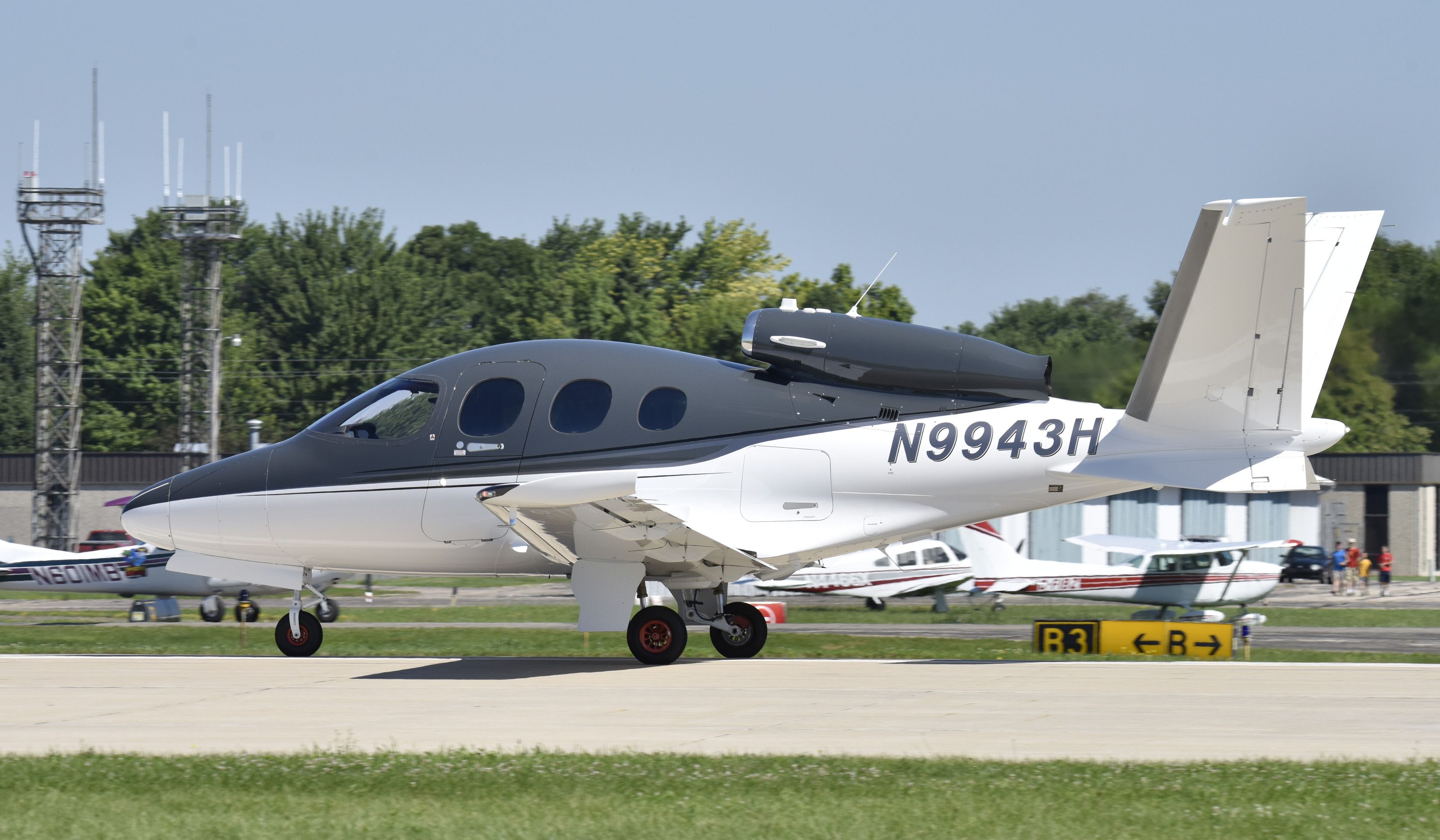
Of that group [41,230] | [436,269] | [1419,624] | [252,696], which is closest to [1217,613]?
[1419,624]

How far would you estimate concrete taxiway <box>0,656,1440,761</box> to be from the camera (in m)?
11.5

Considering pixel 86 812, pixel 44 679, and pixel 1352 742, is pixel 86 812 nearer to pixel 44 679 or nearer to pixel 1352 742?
pixel 44 679

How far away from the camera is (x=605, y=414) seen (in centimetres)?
1673

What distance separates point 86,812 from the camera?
923 centimetres

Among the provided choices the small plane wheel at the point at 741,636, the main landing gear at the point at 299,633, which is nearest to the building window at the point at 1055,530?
the small plane wheel at the point at 741,636

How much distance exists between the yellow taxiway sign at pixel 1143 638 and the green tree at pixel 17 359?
7430 centimetres

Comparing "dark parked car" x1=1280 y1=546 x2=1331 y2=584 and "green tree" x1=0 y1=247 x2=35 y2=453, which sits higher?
"green tree" x1=0 y1=247 x2=35 y2=453

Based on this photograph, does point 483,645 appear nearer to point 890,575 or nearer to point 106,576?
point 890,575

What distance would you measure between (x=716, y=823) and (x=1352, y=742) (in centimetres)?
569

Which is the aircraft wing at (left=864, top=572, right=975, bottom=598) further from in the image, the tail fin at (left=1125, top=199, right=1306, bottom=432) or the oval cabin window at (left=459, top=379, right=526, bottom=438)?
the oval cabin window at (left=459, top=379, right=526, bottom=438)

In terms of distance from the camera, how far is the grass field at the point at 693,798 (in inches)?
337

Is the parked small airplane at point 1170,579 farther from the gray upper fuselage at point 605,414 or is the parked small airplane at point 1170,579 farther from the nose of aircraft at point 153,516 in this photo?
the nose of aircraft at point 153,516

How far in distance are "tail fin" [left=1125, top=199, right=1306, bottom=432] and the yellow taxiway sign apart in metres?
5.15

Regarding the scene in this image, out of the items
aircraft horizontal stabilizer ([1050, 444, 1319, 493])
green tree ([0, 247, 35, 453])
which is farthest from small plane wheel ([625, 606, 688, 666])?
green tree ([0, 247, 35, 453])
